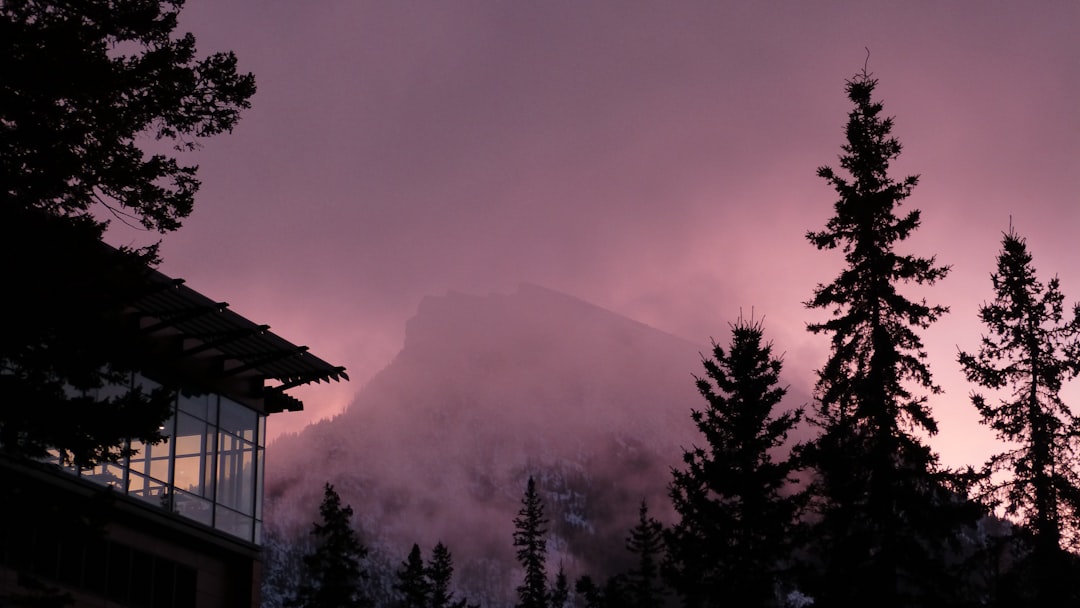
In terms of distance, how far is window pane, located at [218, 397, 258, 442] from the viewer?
119 feet

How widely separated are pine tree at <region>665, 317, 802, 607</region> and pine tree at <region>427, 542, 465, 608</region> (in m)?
37.2

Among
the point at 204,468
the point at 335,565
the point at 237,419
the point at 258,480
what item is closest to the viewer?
the point at 204,468

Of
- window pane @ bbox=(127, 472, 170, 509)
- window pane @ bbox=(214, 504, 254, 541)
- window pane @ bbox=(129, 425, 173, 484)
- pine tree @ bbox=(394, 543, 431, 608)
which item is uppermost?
pine tree @ bbox=(394, 543, 431, 608)

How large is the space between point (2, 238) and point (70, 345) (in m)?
2.14

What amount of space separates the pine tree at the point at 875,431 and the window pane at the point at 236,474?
54.6 feet

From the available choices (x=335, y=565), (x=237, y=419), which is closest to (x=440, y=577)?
(x=335, y=565)

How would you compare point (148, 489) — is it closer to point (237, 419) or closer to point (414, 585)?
point (237, 419)

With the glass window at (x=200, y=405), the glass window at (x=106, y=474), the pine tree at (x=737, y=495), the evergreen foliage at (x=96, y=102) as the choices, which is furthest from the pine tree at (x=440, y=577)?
the evergreen foliage at (x=96, y=102)

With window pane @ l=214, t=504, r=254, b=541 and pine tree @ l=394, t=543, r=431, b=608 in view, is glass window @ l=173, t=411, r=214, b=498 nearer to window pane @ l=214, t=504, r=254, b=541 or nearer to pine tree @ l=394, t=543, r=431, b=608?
window pane @ l=214, t=504, r=254, b=541

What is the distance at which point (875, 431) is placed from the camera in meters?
35.7

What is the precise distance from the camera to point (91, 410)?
21141 mm

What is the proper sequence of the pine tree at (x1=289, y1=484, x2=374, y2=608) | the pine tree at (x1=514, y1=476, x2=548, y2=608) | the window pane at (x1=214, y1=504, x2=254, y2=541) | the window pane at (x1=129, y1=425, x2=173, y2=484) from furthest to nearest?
1. the pine tree at (x1=514, y1=476, x2=548, y2=608)
2. the pine tree at (x1=289, y1=484, x2=374, y2=608)
3. the window pane at (x1=214, y1=504, x2=254, y2=541)
4. the window pane at (x1=129, y1=425, x2=173, y2=484)

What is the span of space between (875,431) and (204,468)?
752 inches

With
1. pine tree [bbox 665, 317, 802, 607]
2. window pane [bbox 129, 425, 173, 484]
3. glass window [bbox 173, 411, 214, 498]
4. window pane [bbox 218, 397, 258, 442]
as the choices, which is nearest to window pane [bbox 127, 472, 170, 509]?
window pane [bbox 129, 425, 173, 484]
